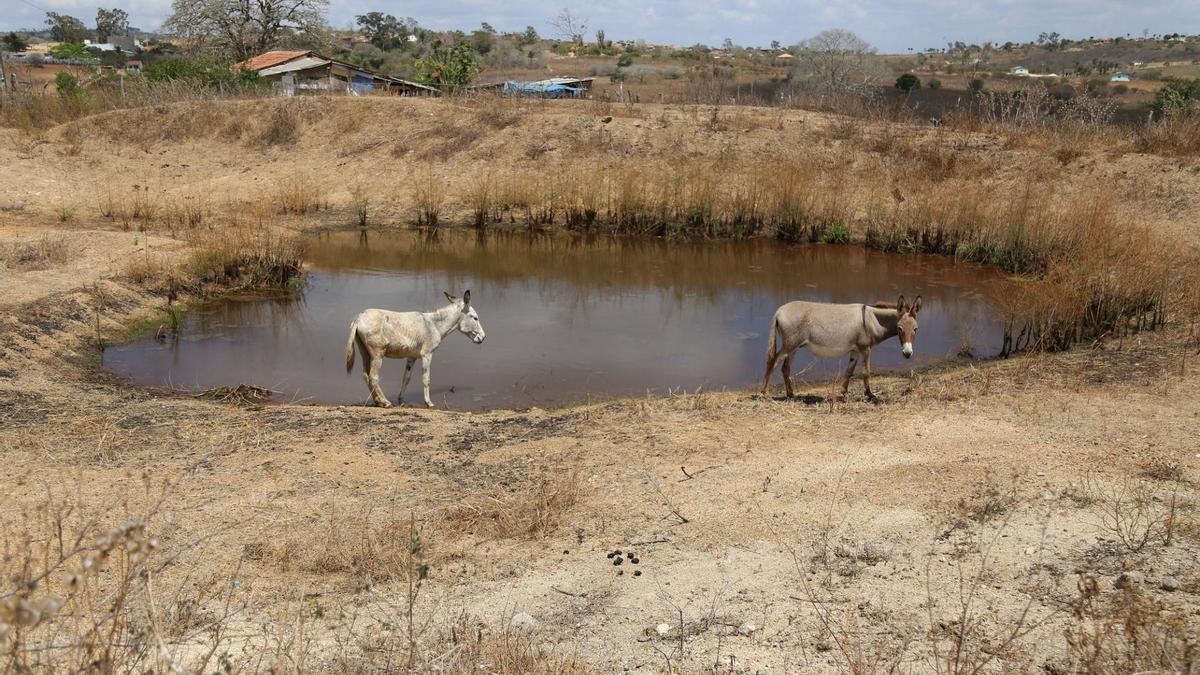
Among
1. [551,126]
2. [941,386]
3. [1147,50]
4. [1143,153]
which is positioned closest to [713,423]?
[941,386]

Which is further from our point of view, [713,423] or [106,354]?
[106,354]

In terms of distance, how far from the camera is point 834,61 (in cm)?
5819

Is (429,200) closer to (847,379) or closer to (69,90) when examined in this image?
(847,379)

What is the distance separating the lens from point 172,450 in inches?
332

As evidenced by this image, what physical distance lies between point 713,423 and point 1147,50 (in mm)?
127445

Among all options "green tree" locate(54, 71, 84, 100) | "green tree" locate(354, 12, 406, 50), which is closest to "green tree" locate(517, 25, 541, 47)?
"green tree" locate(354, 12, 406, 50)

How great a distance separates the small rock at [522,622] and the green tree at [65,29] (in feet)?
402

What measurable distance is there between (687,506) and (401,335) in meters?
4.83

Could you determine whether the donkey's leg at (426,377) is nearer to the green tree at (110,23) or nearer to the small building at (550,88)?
the small building at (550,88)

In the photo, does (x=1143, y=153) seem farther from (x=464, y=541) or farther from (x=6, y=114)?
(x=6, y=114)

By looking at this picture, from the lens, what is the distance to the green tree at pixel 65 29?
4272 inches

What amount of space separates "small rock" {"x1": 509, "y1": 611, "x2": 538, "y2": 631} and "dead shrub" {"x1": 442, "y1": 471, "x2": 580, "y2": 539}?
1163 mm

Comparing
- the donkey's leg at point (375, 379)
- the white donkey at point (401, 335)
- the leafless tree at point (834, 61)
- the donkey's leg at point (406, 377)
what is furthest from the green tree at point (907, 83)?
the donkey's leg at point (375, 379)

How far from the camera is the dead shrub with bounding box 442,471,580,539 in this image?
6.79m
